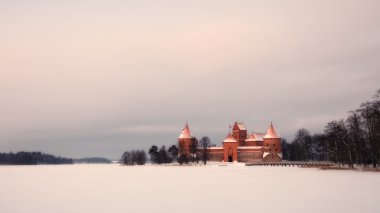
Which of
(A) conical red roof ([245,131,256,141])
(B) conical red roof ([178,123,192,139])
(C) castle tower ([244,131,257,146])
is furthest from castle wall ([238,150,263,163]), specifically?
(B) conical red roof ([178,123,192,139])

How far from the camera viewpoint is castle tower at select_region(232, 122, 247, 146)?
136875mm

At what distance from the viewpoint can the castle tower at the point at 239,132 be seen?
136875mm

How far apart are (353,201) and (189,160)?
10366cm

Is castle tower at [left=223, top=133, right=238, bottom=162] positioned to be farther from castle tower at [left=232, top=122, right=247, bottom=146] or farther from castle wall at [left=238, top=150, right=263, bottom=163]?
castle tower at [left=232, top=122, right=247, bottom=146]

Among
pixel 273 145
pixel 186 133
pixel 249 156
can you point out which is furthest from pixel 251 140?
pixel 186 133

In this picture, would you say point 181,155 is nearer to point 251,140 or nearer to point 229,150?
point 229,150

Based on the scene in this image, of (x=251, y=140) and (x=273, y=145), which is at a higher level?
(x=251, y=140)

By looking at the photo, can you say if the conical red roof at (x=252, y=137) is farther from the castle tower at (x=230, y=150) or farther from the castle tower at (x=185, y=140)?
the castle tower at (x=185, y=140)

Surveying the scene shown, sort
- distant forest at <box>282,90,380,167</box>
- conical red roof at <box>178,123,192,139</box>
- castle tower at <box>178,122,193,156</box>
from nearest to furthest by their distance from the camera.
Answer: distant forest at <box>282,90,380,167</box>
castle tower at <box>178,122,193,156</box>
conical red roof at <box>178,123,192,139</box>

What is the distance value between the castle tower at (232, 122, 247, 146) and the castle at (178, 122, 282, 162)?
85.6 inches

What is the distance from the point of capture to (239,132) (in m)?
137

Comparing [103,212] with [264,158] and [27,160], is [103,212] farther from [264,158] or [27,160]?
[27,160]

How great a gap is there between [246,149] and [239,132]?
29.6 ft

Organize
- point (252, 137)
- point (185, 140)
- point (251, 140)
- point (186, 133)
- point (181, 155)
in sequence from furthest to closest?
point (186, 133) < point (252, 137) < point (185, 140) < point (251, 140) < point (181, 155)
